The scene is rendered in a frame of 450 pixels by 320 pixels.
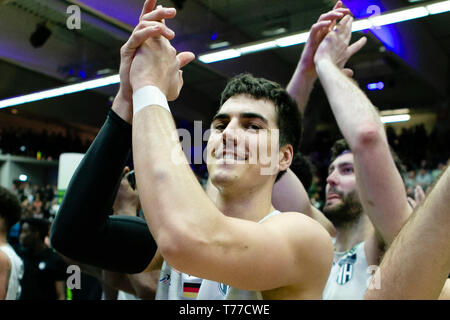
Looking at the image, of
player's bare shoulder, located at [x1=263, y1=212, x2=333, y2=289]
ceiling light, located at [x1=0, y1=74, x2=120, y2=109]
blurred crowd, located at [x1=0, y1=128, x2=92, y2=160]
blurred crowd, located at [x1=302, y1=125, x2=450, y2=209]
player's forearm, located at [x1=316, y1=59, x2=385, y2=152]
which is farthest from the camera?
blurred crowd, located at [x1=302, y1=125, x2=450, y2=209]

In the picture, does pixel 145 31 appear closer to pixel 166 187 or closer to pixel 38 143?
pixel 166 187

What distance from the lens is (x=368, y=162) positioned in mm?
1111

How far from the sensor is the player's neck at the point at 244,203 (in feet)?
3.71

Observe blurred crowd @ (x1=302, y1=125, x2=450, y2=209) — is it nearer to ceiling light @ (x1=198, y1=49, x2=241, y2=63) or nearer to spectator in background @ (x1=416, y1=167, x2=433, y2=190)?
spectator in background @ (x1=416, y1=167, x2=433, y2=190)

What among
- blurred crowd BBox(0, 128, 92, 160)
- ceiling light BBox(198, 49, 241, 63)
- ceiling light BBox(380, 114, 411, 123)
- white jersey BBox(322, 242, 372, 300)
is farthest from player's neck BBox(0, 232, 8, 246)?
ceiling light BBox(380, 114, 411, 123)

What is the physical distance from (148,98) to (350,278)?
4.40ft

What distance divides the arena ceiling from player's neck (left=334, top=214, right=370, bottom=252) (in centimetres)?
84

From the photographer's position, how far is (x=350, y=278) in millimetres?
1817

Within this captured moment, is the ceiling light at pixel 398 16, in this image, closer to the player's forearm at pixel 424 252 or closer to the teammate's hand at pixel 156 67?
the teammate's hand at pixel 156 67

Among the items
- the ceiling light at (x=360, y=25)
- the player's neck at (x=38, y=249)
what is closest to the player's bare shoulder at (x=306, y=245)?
the ceiling light at (x=360, y=25)

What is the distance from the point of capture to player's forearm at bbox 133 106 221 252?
68 centimetres
